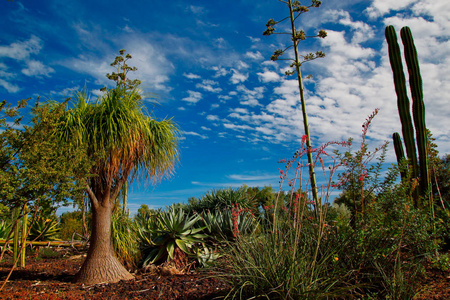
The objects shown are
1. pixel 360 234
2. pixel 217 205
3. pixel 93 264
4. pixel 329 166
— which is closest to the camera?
pixel 329 166

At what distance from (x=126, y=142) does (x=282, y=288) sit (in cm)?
402

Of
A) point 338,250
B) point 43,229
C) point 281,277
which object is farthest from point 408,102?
point 43,229

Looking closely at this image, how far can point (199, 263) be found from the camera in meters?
6.00

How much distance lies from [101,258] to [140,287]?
1.28 metres

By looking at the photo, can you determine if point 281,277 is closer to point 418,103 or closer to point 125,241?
point 125,241

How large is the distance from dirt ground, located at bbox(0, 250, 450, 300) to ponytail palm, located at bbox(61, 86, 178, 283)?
1.48ft

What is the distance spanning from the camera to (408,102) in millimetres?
8500

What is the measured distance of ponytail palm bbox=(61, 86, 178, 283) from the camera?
5.79 metres

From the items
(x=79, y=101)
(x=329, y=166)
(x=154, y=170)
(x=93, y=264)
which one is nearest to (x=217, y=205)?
(x=154, y=170)

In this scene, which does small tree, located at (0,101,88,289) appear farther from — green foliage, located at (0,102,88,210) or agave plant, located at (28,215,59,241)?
agave plant, located at (28,215,59,241)

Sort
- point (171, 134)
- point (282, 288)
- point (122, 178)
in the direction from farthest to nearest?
point (171, 134) → point (122, 178) → point (282, 288)

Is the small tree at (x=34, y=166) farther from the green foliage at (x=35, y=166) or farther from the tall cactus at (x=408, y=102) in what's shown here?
the tall cactus at (x=408, y=102)

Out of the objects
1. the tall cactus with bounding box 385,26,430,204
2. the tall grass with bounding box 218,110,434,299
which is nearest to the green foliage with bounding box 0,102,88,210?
the tall grass with bounding box 218,110,434,299

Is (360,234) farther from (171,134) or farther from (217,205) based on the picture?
(217,205)
